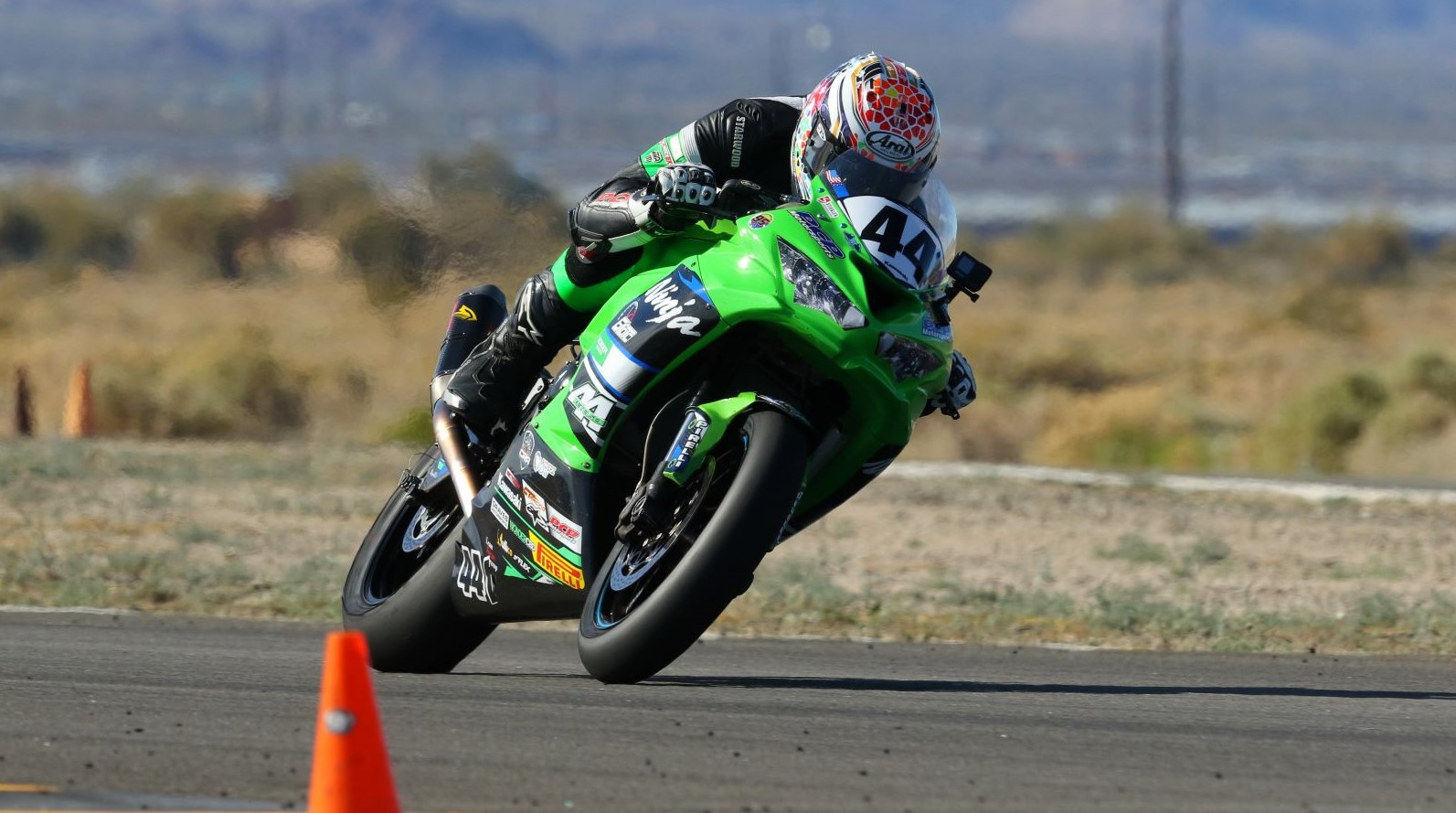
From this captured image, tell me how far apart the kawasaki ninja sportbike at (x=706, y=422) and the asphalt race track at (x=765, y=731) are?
306 mm

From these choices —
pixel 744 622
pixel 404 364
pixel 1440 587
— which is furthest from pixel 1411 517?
pixel 404 364

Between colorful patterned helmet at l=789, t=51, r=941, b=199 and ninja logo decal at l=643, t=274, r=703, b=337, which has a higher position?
colorful patterned helmet at l=789, t=51, r=941, b=199

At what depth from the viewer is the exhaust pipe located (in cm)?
732

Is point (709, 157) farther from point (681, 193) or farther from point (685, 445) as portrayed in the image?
point (685, 445)

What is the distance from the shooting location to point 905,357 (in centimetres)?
654

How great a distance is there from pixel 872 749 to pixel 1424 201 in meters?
98.6

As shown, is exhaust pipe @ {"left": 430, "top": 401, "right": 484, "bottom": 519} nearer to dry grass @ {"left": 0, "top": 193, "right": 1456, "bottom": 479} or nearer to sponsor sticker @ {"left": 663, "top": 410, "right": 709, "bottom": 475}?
sponsor sticker @ {"left": 663, "top": 410, "right": 709, "bottom": 475}

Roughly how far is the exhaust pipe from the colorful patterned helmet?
1.58m

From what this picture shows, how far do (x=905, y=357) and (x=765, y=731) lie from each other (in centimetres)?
130

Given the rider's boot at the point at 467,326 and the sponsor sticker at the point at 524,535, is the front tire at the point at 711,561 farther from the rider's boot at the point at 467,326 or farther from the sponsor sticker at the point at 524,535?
the rider's boot at the point at 467,326

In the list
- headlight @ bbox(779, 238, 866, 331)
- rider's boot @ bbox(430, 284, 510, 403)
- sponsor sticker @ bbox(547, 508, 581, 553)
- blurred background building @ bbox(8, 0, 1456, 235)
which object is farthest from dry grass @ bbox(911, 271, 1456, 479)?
headlight @ bbox(779, 238, 866, 331)

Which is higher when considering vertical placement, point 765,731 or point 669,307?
point 669,307

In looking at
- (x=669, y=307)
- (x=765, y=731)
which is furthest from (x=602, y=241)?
(x=765, y=731)

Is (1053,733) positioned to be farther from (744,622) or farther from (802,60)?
(802,60)
